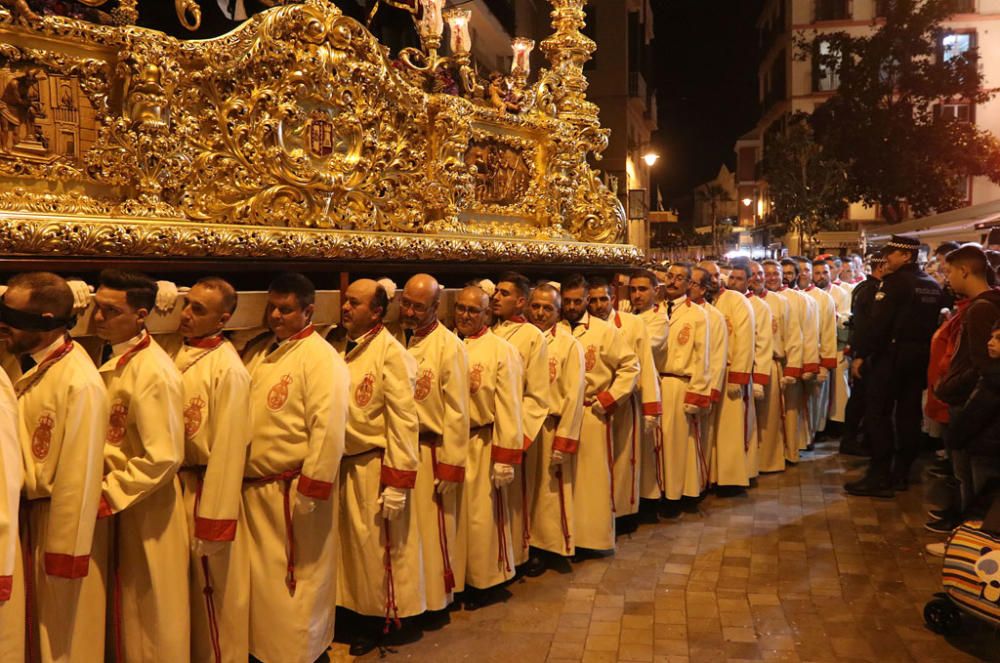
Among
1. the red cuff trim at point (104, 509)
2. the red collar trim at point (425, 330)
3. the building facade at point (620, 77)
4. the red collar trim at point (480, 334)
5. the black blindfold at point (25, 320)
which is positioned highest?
the building facade at point (620, 77)

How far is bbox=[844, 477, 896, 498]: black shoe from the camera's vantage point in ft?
23.5

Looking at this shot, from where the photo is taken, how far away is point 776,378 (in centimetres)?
835

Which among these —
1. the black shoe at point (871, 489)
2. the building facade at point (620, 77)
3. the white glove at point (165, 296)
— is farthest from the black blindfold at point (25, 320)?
the building facade at point (620, 77)

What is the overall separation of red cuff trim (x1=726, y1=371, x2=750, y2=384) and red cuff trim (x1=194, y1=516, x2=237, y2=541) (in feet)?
16.4

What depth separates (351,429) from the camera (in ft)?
14.0

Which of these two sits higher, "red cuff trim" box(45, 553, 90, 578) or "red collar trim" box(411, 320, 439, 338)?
"red collar trim" box(411, 320, 439, 338)

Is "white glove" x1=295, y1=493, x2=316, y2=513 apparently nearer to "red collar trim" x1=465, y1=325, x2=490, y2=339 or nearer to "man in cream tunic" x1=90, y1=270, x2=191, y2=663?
"man in cream tunic" x1=90, y1=270, x2=191, y2=663

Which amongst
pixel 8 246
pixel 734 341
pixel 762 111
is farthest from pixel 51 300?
pixel 762 111

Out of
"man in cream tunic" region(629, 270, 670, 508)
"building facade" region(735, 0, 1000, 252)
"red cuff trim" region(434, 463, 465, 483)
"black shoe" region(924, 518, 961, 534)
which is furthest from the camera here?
"building facade" region(735, 0, 1000, 252)

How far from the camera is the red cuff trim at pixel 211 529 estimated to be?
11.7ft

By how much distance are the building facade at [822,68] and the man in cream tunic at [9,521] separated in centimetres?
1996

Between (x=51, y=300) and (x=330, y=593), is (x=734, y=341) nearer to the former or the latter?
(x=330, y=593)

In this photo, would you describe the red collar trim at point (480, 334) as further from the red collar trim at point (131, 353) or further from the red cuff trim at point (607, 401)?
the red collar trim at point (131, 353)

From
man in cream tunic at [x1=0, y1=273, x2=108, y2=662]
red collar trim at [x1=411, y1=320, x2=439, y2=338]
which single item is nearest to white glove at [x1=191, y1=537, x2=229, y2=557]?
man in cream tunic at [x1=0, y1=273, x2=108, y2=662]
